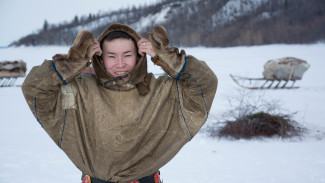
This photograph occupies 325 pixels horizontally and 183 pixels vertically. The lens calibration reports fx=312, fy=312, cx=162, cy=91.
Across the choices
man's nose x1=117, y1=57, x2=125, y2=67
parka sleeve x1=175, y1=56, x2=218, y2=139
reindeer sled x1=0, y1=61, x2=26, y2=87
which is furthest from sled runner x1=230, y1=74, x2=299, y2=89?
reindeer sled x1=0, y1=61, x2=26, y2=87

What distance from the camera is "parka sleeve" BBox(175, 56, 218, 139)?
1.52 meters

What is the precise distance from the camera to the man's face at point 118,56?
167cm

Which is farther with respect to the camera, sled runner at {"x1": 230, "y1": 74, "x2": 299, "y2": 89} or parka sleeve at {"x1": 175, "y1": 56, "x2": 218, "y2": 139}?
sled runner at {"x1": 230, "y1": 74, "x2": 299, "y2": 89}

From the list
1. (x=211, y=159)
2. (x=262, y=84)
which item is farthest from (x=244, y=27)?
(x=211, y=159)

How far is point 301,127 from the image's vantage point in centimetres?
608

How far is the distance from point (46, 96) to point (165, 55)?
0.60 m

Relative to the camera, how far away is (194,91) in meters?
1.59

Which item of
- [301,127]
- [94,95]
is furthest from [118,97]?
[301,127]

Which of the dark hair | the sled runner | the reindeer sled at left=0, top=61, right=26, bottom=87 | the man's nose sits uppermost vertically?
the dark hair

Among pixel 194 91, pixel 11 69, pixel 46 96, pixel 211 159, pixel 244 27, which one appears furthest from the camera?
pixel 244 27

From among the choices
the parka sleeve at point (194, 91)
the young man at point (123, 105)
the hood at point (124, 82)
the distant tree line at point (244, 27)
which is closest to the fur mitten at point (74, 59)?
the young man at point (123, 105)

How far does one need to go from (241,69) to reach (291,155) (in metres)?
15.5

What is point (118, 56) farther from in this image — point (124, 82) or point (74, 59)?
point (74, 59)

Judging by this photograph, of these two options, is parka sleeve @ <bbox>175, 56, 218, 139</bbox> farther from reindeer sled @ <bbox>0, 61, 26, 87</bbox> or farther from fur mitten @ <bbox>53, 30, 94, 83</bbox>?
reindeer sled @ <bbox>0, 61, 26, 87</bbox>
